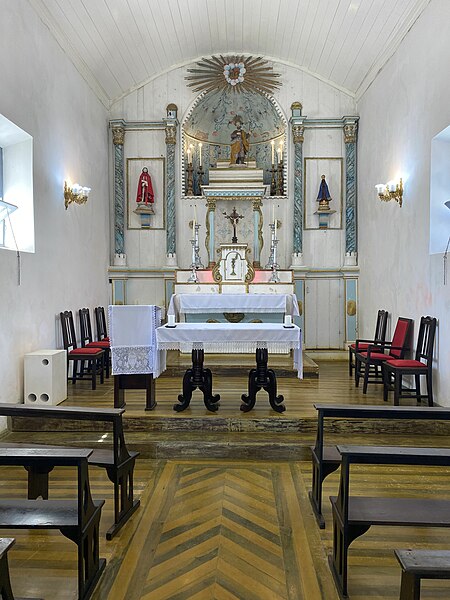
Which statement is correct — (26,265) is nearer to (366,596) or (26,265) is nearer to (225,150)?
(366,596)

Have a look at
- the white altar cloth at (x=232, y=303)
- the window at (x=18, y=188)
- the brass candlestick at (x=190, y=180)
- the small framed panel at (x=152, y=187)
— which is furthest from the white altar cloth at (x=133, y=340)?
the brass candlestick at (x=190, y=180)

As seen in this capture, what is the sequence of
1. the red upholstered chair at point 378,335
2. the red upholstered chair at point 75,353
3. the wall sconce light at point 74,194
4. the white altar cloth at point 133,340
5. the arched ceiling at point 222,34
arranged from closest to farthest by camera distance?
1. the white altar cloth at point 133,340
2. the red upholstered chair at point 75,353
3. the arched ceiling at point 222,34
4. the wall sconce light at point 74,194
5. the red upholstered chair at point 378,335

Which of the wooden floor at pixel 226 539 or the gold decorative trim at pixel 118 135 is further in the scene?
the gold decorative trim at pixel 118 135

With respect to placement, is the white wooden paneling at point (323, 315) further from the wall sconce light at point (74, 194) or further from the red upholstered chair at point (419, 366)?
the wall sconce light at point (74, 194)

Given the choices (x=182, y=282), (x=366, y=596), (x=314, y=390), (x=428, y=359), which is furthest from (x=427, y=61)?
(x=366, y=596)

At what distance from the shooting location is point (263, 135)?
9.66 metres

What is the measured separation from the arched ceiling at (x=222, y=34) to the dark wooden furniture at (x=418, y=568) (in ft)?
19.7

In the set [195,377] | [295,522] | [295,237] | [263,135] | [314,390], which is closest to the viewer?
[295,522]

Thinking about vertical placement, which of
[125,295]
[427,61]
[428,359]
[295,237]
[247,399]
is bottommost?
[247,399]

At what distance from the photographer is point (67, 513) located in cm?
253

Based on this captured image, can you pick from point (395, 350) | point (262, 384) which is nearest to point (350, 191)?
point (395, 350)

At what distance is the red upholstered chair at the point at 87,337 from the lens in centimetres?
686

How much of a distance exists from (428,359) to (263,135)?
5.80 m

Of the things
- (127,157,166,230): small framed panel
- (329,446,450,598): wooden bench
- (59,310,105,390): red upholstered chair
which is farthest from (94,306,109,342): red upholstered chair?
(329,446,450,598): wooden bench
